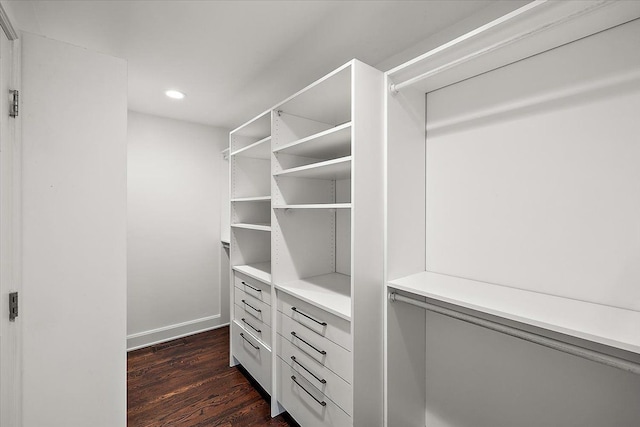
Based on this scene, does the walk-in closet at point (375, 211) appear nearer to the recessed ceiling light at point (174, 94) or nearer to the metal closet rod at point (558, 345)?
the metal closet rod at point (558, 345)

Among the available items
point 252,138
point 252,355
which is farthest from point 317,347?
point 252,138

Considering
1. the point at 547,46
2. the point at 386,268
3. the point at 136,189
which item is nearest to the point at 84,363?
the point at 386,268

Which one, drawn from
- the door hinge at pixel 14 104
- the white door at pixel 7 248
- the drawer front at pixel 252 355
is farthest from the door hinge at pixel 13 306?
the drawer front at pixel 252 355

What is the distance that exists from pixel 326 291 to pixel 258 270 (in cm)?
89

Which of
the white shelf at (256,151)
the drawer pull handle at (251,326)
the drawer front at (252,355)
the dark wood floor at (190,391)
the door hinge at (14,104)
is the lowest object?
the dark wood floor at (190,391)

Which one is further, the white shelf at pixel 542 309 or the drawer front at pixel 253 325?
the drawer front at pixel 253 325

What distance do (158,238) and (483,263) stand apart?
10.4 ft

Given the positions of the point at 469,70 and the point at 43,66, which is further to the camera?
the point at 469,70

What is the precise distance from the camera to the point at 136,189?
3010 mm

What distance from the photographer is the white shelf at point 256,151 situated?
2.30 metres

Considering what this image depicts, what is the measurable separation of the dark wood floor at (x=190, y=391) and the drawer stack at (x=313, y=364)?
315 millimetres

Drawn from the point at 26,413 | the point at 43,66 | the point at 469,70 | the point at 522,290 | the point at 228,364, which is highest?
the point at 469,70

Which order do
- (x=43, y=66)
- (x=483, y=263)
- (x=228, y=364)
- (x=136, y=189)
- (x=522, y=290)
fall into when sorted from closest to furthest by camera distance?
(x=43, y=66) → (x=522, y=290) → (x=483, y=263) → (x=228, y=364) → (x=136, y=189)

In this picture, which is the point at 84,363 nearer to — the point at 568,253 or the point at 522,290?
the point at 522,290
